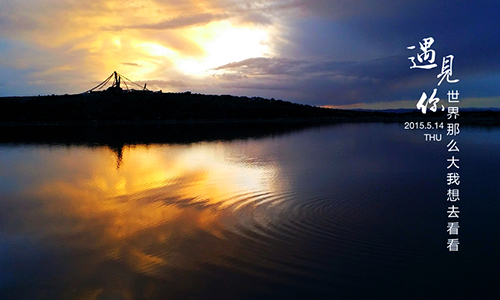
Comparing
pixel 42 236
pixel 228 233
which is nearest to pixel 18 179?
pixel 42 236

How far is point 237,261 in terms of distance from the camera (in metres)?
5.60

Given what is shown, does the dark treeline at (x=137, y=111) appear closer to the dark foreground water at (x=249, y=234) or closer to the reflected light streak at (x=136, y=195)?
the reflected light streak at (x=136, y=195)

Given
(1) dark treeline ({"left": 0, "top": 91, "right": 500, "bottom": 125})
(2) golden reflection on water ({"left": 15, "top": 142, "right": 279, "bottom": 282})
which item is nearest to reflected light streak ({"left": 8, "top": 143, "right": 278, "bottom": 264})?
(2) golden reflection on water ({"left": 15, "top": 142, "right": 279, "bottom": 282})

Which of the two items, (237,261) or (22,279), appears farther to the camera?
(237,261)

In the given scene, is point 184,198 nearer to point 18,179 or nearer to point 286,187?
point 286,187

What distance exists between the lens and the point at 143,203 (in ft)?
30.0

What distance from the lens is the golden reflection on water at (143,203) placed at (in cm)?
614

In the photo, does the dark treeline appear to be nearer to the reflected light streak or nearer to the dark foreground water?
the reflected light streak

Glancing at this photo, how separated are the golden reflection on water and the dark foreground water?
4 cm

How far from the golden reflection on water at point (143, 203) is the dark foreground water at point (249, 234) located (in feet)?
0.13

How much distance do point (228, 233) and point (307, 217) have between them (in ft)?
6.13

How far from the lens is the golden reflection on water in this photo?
20.2 ft

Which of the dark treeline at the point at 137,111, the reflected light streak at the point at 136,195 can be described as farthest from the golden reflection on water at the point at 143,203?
the dark treeline at the point at 137,111

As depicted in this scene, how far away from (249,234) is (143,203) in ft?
12.1
